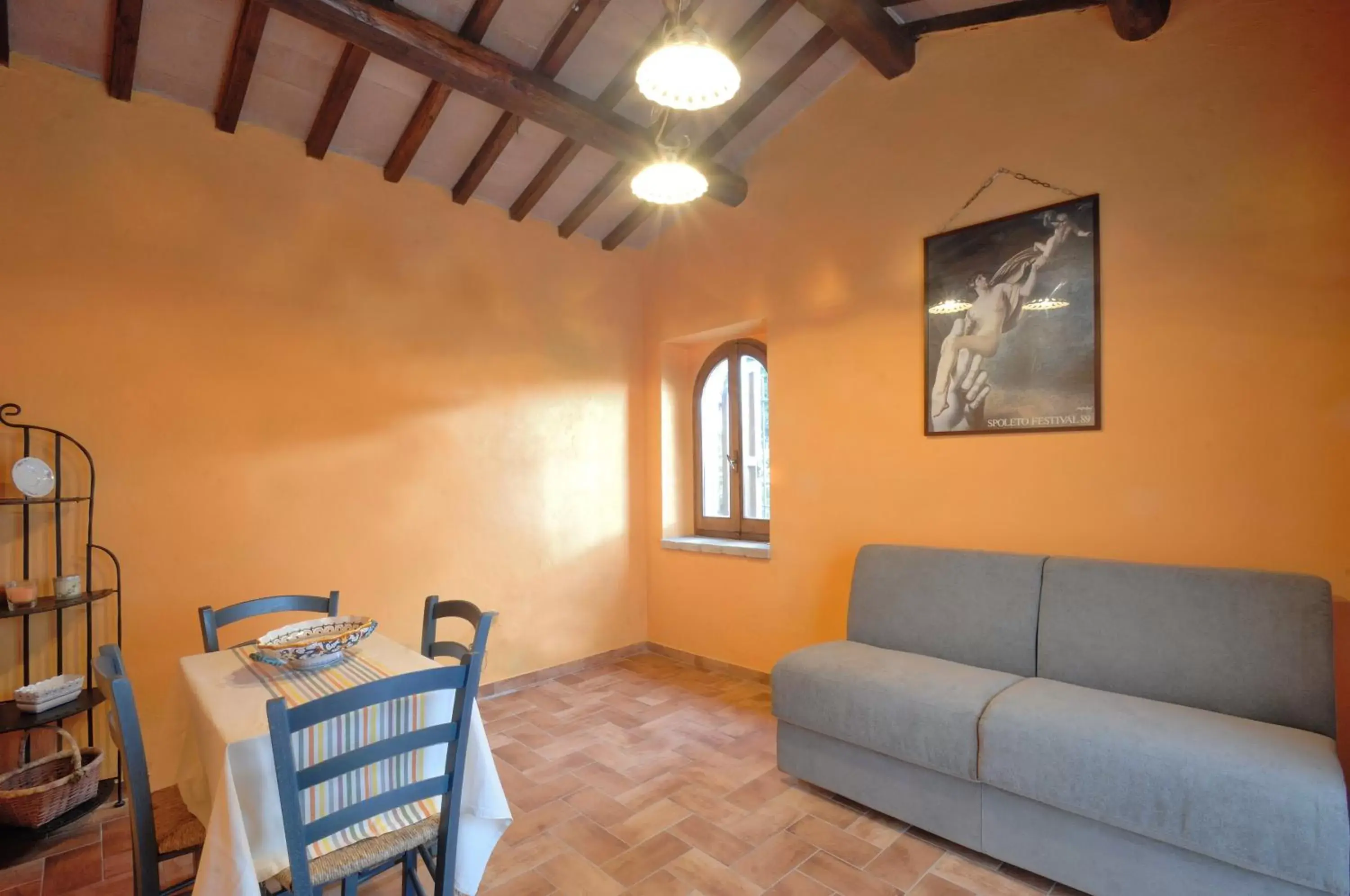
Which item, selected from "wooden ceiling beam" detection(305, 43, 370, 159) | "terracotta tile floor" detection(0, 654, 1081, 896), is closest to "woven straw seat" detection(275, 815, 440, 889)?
"terracotta tile floor" detection(0, 654, 1081, 896)

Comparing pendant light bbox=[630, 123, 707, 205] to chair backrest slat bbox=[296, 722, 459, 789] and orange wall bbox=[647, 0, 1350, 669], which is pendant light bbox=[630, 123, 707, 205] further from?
chair backrest slat bbox=[296, 722, 459, 789]

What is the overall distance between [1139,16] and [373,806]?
3.68 metres

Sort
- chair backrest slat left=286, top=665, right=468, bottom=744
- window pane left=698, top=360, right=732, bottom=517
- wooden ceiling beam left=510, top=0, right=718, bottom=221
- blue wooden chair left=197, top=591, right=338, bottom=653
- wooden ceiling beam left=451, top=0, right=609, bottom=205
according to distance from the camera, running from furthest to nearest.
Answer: window pane left=698, top=360, right=732, bottom=517 → wooden ceiling beam left=510, top=0, right=718, bottom=221 → wooden ceiling beam left=451, top=0, right=609, bottom=205 → blue wooden chair left=197, top=591, right=338, bottom=653 → chair backrest slat left=286, top=665, right=468, bottom=744

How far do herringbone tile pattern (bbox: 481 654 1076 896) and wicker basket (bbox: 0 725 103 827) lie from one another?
5.18 ft

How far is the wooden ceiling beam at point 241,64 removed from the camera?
9.00 ft

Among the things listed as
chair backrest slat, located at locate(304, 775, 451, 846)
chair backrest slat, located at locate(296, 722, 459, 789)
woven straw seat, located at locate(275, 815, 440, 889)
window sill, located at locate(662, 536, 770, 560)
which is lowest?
woven straw seat, located at locate(275, 815, 440, 889)

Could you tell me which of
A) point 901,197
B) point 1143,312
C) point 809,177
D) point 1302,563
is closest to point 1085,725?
point 1302,563

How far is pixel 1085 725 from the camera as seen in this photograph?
6.87ft

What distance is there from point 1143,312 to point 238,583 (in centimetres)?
420

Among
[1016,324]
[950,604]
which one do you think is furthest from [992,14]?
[950,604]

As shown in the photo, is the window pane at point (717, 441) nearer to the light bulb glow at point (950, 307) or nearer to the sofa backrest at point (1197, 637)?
the light bulb glow at point (950, 307)

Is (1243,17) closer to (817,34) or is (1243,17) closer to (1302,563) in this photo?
(817,34)

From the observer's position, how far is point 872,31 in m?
3.10

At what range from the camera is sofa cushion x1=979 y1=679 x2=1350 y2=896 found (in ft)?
5.64
